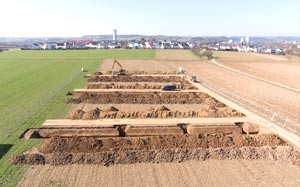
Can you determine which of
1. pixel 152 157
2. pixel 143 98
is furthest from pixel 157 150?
pixel 143 98

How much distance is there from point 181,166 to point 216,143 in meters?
4.16

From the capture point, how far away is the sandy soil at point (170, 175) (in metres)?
17.3

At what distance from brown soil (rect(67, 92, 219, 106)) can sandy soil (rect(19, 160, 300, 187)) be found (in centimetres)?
1684

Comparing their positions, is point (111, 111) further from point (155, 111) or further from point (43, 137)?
point (43, 137)

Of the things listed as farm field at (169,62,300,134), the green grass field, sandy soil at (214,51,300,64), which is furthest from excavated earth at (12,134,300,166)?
sandy soil at (214,51,300,64)

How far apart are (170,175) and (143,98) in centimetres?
1946

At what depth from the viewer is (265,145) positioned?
75.6 ft

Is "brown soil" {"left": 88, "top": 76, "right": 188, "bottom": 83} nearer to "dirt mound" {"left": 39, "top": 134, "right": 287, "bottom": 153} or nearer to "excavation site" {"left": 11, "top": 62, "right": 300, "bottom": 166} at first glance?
"excavation site" {"left": 11, "top": 62, "right": 300, "bottom": 166}

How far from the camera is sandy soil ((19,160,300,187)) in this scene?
→ 17277 mm

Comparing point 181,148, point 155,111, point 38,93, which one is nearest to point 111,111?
point 155,111

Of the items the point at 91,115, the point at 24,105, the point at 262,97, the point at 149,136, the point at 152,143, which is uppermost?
the point at 91,115

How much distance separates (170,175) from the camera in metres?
18.2

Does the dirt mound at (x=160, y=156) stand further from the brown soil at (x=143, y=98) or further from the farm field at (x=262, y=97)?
the brown soil at (x=143, y=98)

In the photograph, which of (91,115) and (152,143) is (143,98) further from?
(152,143)
